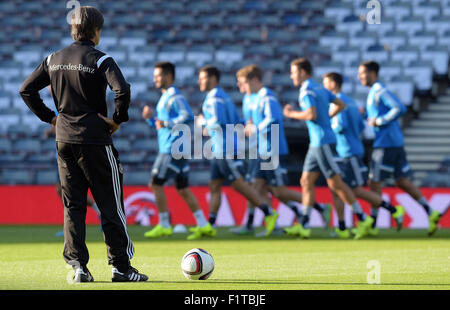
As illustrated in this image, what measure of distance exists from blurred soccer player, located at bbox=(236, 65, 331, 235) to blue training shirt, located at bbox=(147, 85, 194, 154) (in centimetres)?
93

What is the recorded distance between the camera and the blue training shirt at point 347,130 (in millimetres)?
12781

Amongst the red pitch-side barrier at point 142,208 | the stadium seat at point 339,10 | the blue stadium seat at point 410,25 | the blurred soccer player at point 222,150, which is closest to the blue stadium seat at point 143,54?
the stadium seat at point 339,10

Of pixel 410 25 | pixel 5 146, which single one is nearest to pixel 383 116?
pixel 410 25

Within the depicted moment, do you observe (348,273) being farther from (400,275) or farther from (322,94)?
(322,94)

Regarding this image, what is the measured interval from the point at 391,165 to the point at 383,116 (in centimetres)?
73

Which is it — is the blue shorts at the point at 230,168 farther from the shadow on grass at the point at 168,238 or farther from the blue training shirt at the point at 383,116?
the blue training shirt at the point at 383,116

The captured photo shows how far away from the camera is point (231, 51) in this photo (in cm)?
2109

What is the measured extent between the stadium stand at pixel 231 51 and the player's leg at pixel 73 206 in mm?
10251

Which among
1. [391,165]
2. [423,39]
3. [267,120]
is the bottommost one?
[391,165]

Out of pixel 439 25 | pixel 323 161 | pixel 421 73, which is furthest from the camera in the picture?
pixel 439 25

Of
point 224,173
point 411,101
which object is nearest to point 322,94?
point 224,173

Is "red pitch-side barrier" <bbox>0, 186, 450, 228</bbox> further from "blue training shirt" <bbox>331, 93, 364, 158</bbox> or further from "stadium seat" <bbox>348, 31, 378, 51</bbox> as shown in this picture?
"stadium seat" <bbox>348, 31, 378, 51</bbox>

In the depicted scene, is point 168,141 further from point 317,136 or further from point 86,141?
point 86,141

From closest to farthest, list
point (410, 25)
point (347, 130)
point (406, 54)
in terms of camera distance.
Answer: point (347, 130), point (406, 54), point (410, 25)
